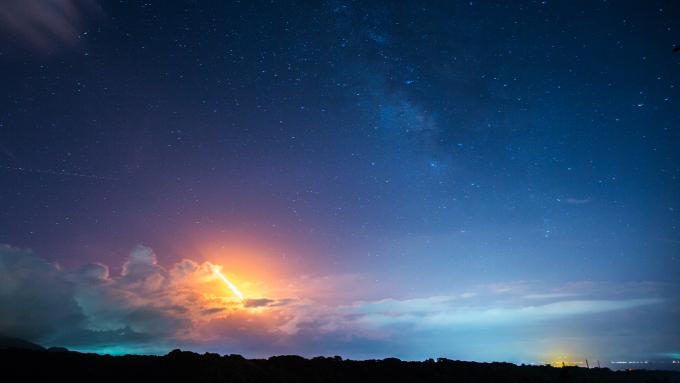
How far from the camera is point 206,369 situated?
3064 centimetres

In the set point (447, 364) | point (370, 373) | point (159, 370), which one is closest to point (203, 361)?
point (159, 370)

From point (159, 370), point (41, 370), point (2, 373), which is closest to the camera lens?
point (2, 373)

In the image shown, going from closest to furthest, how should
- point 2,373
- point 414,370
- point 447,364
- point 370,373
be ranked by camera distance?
point 2,373
point 370,373
point 414,370
point 447,364

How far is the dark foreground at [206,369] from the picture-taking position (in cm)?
2762

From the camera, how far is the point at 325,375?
38906 millimetres

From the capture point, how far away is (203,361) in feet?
104

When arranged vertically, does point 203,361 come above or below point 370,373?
above

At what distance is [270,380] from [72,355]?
15.4m

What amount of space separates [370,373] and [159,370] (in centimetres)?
2184

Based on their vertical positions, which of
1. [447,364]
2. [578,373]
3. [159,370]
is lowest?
[578,373]

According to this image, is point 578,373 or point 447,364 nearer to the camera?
point 447,364

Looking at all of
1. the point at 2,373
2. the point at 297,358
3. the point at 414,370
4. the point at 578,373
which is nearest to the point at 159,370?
the point at 2,373

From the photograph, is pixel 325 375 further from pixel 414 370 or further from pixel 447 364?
pixel 447 364

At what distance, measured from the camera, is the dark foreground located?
90.6 feet
